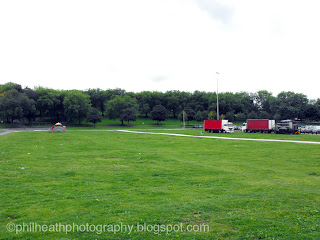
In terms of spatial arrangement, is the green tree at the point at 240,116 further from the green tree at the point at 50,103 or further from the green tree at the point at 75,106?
the green tree at the point at 50,103

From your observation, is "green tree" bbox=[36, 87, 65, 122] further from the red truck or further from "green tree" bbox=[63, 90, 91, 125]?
the red truck

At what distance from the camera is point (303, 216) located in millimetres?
6289

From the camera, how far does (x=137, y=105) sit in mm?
96188

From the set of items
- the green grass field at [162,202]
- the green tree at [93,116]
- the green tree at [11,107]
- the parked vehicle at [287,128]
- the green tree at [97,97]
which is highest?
the green tree at [97,97]

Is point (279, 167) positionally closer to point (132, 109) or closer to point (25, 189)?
point (25, 189)

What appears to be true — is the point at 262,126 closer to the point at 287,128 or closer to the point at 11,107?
the point at 287,128

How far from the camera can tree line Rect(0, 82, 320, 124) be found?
8038 centimetres

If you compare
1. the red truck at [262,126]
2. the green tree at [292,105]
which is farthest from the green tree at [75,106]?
the green tree at [292,105]

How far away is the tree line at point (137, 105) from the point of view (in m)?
80.4

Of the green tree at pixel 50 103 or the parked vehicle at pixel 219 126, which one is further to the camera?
the green tree at pixel 50 103

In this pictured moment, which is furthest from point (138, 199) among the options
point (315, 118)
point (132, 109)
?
point (315, 118)

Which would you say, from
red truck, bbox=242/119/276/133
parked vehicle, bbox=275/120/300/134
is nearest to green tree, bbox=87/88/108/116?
red truck, bbox=242/119/276/133

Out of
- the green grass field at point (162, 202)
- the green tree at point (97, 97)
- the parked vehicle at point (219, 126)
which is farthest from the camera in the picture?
the green tree at point (97, 97)

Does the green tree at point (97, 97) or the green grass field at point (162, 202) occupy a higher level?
the green tree at point (97, 97)
